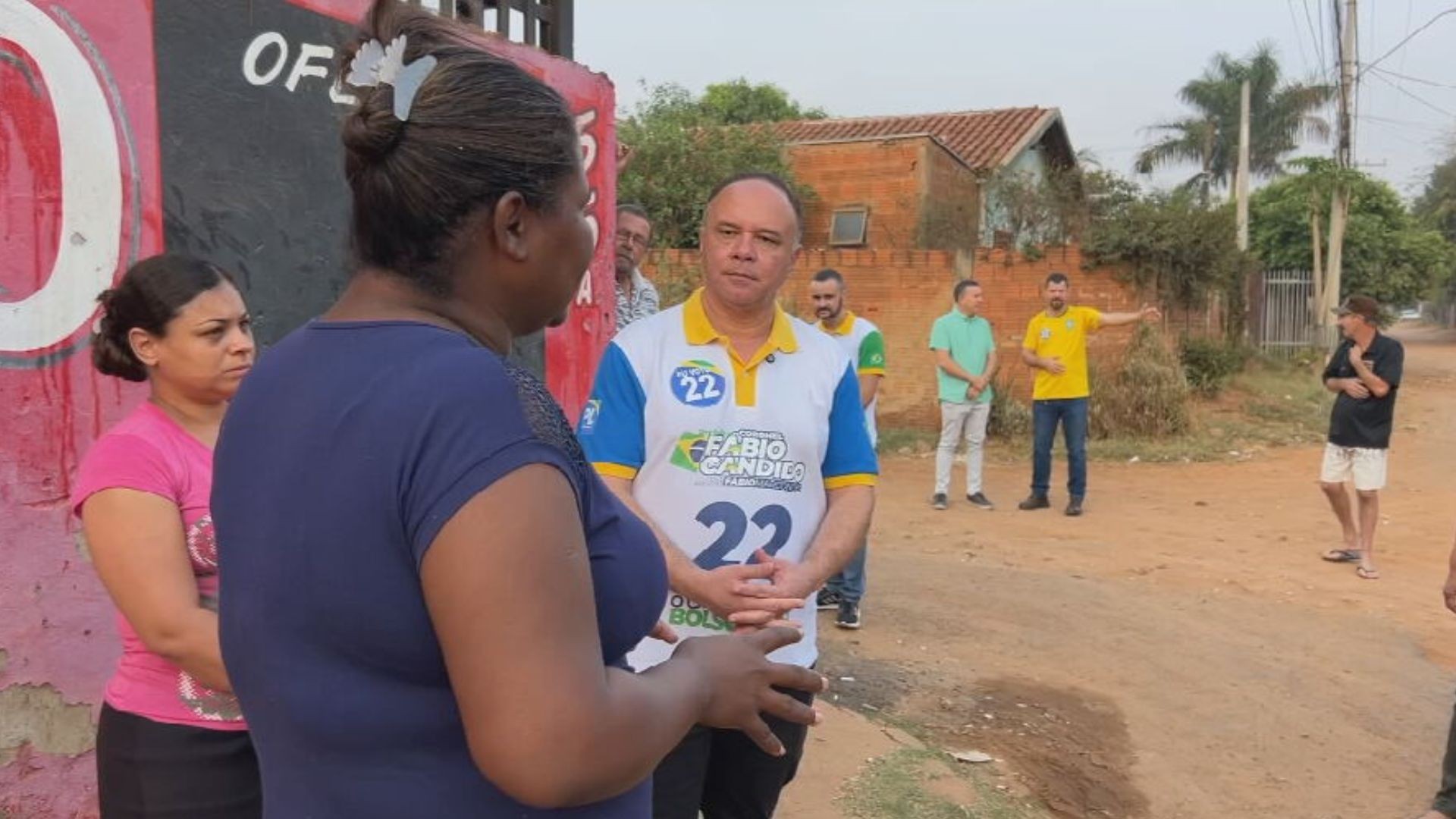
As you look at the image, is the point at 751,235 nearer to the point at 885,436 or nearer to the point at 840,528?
the point at 840,528

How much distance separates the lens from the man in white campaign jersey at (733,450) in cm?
236

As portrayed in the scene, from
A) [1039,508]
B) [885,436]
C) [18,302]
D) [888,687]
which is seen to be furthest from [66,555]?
[885,436]

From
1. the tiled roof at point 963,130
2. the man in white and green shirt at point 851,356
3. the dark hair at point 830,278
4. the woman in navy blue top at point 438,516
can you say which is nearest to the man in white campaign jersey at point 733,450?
the woman in navy blue top at point 438,516

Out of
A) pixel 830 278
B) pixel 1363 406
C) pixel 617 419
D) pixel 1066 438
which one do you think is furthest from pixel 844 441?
pixel 1066 438

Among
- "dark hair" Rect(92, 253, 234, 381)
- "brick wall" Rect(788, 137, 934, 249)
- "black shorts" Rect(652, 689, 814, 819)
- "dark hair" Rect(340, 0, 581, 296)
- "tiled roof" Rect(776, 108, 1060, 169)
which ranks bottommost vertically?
"black shorts" Rect(652, 689, 814, 819)

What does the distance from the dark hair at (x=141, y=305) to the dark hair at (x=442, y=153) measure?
1.08 metres

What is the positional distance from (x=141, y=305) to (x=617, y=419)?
945 mm

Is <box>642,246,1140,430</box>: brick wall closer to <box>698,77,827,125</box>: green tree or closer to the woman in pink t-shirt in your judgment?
the woman in pink t-shirt

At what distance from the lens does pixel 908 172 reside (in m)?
18.6

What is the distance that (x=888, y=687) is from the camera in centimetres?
507

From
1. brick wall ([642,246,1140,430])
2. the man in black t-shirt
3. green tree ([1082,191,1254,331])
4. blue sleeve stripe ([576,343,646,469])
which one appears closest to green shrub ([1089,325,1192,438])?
brick wall ([642,246,1140,430])

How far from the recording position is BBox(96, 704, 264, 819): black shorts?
1924 millimetres

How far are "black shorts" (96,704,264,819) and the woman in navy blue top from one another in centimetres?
84

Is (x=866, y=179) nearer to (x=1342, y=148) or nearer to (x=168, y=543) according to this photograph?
(x=1342, y=148)
